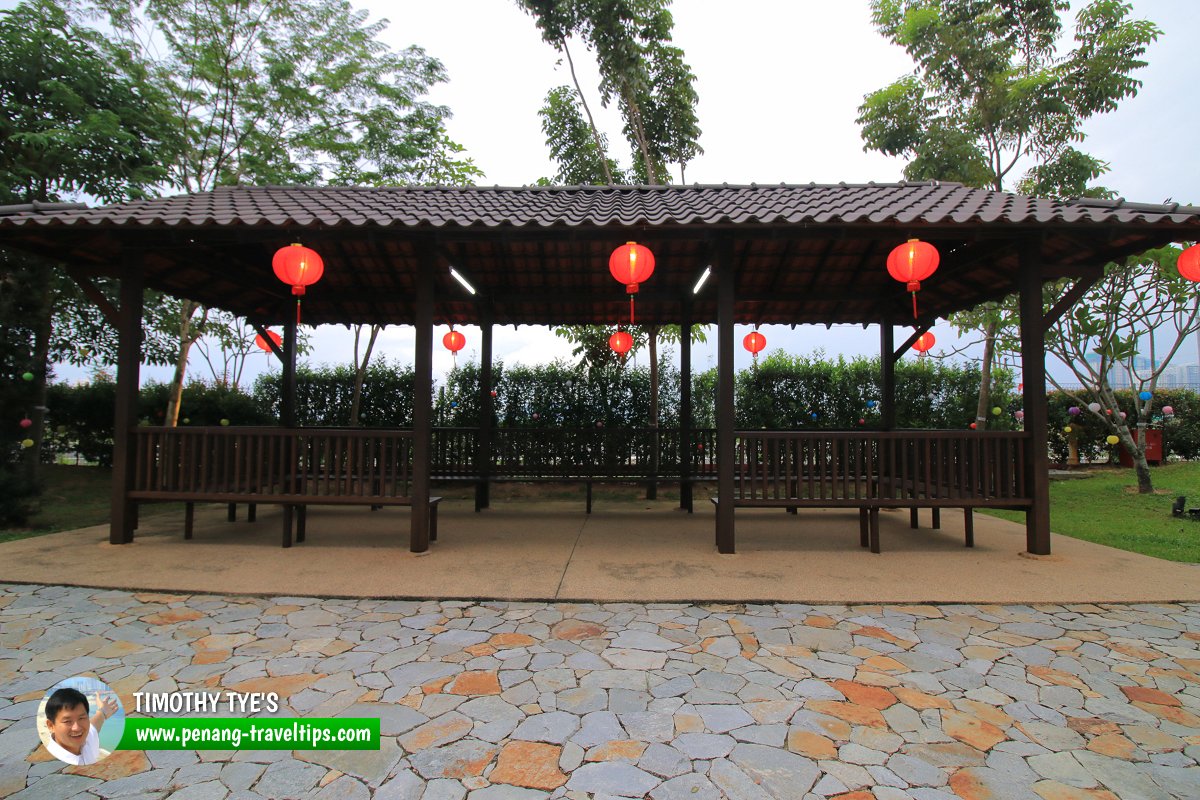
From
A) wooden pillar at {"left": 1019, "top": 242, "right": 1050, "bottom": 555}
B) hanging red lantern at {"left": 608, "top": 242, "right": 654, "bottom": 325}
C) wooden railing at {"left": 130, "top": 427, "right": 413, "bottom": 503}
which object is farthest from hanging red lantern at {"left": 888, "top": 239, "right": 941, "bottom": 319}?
wooden railing at {"left": 130, "top": 427, "right": 413, "bottom": 503}

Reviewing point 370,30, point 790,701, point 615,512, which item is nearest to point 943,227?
point 790,701

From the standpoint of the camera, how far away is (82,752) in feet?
6.34

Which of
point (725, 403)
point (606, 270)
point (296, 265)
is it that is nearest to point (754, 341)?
point (606, 270)

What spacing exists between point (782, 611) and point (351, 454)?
149 inches

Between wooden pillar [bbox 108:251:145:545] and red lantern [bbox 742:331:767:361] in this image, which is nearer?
wooden pillar [bbox 108:251:145:545]

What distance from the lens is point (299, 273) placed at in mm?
4484

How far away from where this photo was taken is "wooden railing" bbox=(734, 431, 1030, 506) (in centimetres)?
471

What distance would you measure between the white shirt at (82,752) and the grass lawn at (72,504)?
488cm

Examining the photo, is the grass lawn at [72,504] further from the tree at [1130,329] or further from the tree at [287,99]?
the tree at [1130,329]

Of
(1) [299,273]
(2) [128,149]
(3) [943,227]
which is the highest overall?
(2) [128,149]

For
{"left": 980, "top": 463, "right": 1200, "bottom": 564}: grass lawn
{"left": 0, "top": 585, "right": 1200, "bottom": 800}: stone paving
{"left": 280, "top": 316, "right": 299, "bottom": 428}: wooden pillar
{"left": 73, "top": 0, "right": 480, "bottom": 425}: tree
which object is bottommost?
{"left": 0, "top": 585, "right": 1200, "bottom": 800}: stone paving

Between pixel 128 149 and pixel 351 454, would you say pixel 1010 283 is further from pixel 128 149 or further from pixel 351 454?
pixel 128 149

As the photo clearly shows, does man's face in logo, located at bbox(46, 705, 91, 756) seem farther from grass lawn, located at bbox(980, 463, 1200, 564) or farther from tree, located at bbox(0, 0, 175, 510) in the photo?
grass lawn, located at bbox(980, 463, 1200, 564)

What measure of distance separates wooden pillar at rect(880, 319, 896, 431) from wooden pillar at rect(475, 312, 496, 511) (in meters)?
5.00
